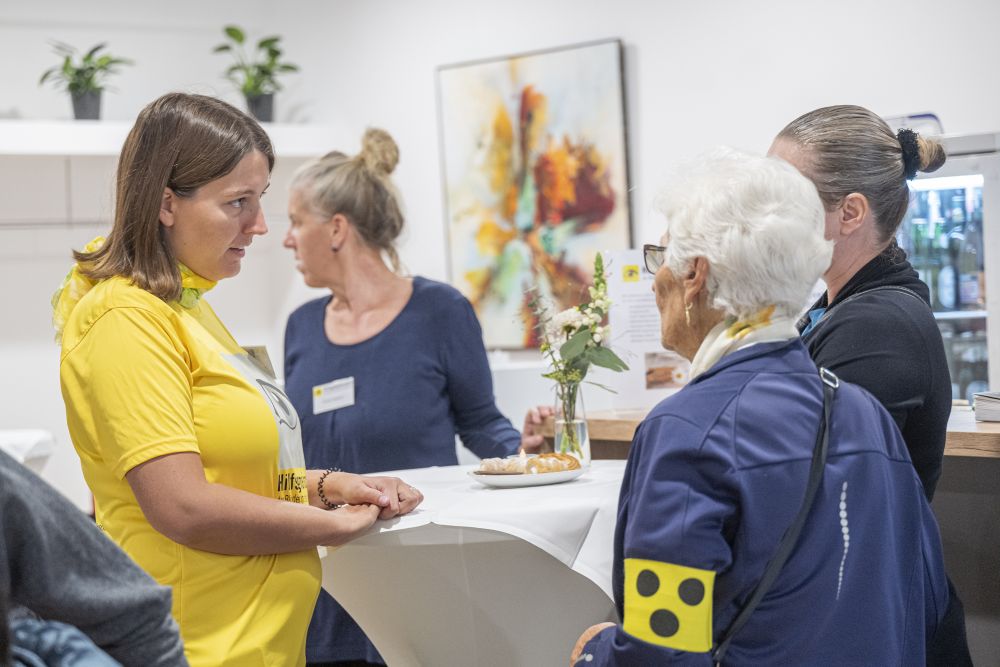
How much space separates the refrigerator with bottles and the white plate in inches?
80.6

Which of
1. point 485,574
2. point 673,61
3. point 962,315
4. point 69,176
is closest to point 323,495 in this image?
point 485,574

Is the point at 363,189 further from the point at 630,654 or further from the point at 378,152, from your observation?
the point at 630,654

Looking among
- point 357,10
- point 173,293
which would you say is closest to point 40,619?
point 173,293

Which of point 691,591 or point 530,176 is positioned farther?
point 530,176

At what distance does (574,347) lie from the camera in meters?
2.29

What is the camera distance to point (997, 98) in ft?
13.0

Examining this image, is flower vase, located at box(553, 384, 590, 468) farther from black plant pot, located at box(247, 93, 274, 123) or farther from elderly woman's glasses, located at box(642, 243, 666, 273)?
black plant pot, located at box(247, 93, 274, 123)

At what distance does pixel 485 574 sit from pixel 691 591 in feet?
2.42

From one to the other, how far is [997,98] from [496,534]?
3110 mm

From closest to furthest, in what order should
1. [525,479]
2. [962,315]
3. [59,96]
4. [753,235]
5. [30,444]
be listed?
[753,235], [525,479], [962,315], [30,444], [59,96]

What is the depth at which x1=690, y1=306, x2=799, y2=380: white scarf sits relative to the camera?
4.64 ft

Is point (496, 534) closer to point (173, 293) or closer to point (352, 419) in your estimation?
point (173, 293)

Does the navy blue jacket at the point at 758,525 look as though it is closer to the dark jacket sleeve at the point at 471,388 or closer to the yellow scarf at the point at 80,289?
the yellow scarf at the point at 80,289

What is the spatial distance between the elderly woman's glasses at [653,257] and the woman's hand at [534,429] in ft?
3.63
